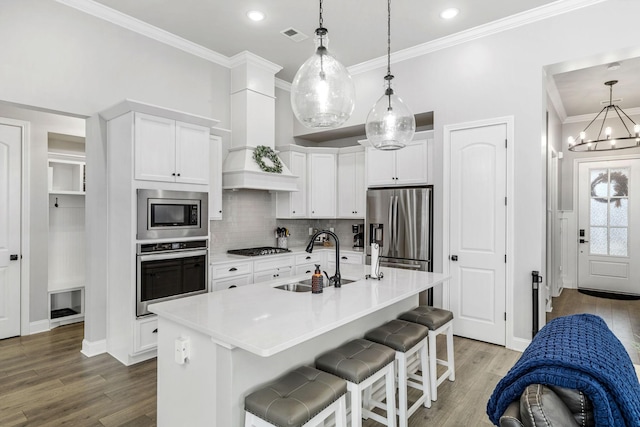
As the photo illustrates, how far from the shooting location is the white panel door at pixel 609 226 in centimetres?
612

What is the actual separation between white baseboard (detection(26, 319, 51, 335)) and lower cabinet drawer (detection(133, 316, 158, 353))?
1758 mm

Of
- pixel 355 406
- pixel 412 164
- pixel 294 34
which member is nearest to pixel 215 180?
pixel 294 34

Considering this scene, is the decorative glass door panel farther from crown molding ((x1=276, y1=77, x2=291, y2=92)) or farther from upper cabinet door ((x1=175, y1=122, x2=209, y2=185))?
upper cabinet door ((x1=175, y1=122, x2=209, y2=185))

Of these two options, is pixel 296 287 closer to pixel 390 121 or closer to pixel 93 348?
pixel 390 121

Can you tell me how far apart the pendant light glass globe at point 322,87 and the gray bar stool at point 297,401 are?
1470 mm

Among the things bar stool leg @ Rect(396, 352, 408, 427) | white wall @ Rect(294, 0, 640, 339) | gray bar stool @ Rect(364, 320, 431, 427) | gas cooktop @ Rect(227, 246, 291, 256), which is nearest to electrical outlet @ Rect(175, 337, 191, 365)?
gray bar stool @ Rect(364, 320, 431, 427)

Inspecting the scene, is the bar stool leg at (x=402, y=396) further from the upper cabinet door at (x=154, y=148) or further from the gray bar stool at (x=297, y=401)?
the upper cabinet door at (x=154, y=148)

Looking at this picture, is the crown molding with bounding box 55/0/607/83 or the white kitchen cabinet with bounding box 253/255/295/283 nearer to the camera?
the crown molding with bounding box 55/0/607/83

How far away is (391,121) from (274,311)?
1.57 m

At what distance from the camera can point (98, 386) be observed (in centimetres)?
294

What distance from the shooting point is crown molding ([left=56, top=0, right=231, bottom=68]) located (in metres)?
3.43

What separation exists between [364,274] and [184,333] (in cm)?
163

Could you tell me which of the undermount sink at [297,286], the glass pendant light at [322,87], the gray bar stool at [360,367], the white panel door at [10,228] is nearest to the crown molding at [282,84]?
the white panel door at [10,228]

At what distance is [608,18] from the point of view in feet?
10.7
